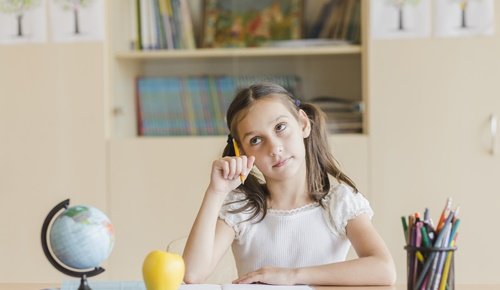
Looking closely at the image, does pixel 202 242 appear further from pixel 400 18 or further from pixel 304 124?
pixel 400 18

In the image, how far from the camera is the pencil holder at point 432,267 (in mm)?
1473

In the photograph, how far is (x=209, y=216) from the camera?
197cm

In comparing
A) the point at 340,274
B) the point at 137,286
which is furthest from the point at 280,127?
the point at 137,286

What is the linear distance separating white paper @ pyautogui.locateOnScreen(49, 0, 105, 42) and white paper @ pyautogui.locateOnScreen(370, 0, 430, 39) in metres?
1.06

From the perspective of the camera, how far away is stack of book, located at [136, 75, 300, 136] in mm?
3625

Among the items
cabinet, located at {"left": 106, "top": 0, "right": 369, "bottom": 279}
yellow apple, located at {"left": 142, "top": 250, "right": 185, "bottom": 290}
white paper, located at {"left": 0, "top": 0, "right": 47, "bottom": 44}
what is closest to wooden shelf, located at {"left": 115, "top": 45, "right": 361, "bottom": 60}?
cabinet, located at {"left": 106, "top": 0, "right": 369, "bottom": 279}

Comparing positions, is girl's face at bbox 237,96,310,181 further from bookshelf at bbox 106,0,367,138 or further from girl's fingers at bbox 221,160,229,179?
bookshelf at bbox 106,0,367,138

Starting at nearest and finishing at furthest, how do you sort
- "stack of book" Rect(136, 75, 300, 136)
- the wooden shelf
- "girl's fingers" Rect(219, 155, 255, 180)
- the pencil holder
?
the pencil holder, "girl's fingers" Rect(219, 155, 255, 180), the wooden shelf, "stack of book" Rect(136, 75, 300, 136)

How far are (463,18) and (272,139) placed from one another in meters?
1.50

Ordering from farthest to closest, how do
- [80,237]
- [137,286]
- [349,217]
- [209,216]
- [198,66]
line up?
1. [198,66]
2. [349,217]
3. [209,216]
4. [137,286]
5. [80,237]

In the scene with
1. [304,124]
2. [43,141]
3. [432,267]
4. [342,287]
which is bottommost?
[342,287]

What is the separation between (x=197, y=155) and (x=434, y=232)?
198cm

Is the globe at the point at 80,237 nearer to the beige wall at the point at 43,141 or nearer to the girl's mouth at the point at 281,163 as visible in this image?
the girl's mouth at the point at 281,163

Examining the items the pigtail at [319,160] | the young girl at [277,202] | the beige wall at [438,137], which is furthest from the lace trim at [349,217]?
the beige wall at [438,137]
